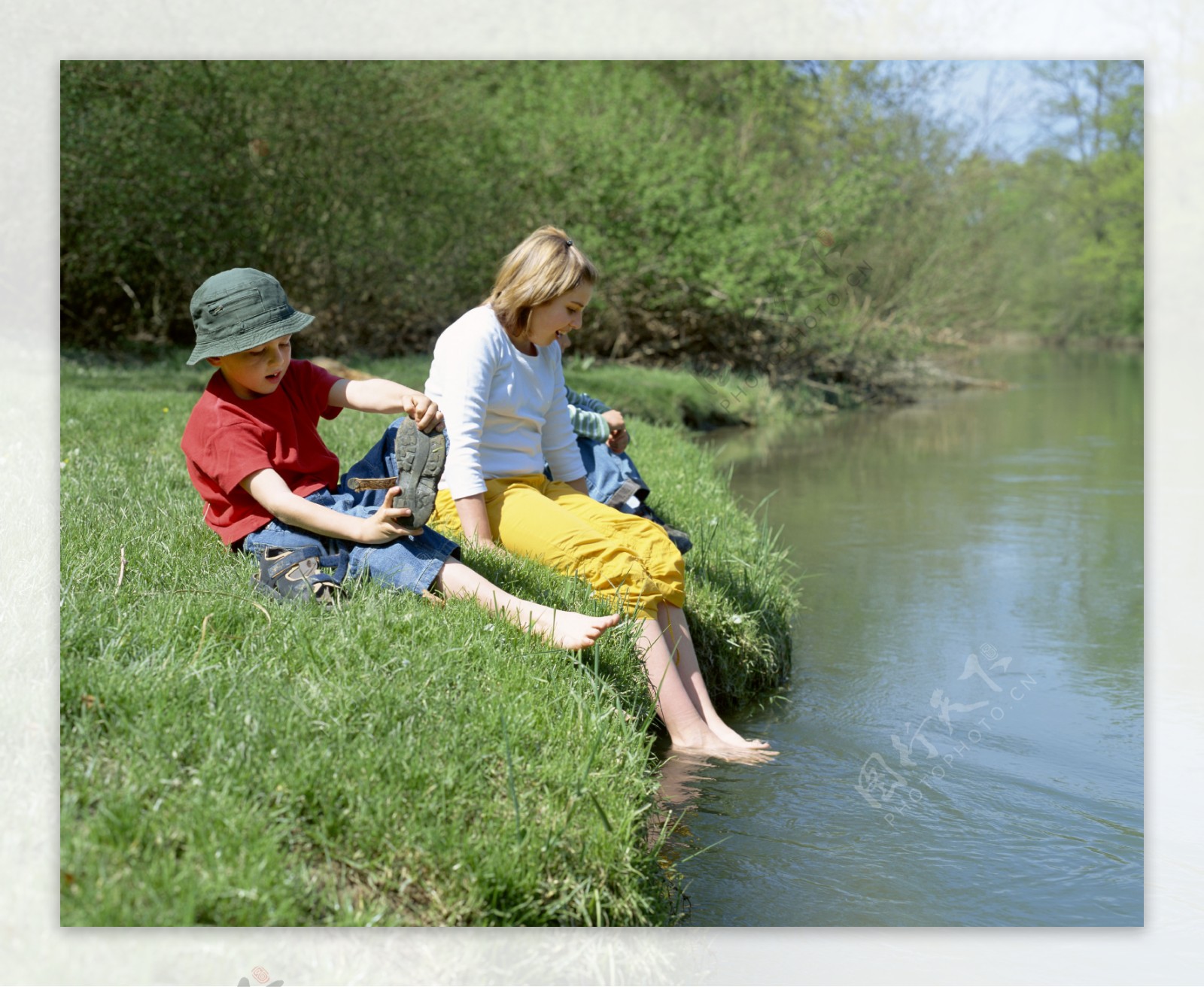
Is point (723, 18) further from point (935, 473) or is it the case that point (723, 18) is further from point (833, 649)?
point (935, 473)

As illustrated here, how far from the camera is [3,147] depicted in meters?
4.17

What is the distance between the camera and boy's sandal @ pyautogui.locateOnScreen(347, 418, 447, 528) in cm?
338

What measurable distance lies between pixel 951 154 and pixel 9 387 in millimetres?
17990

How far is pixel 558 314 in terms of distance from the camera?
421 centimetres

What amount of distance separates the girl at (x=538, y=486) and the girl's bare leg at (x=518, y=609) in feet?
1.11

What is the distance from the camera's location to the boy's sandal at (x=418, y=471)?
338 cm

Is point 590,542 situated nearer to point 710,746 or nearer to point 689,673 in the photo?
point 689,673

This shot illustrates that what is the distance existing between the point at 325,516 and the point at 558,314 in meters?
1.19

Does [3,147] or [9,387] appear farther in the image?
[9,387]

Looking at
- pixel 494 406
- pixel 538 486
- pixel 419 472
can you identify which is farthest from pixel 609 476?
pixel 419 472

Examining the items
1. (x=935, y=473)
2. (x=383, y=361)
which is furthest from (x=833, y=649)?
(x=383, y=361)

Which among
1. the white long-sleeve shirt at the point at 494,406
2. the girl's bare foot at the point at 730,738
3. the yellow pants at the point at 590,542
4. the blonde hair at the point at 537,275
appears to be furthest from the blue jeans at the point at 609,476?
the girl's bare foot at the point at 730,738

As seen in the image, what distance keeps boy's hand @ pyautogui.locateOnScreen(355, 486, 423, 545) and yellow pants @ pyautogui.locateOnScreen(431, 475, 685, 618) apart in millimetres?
646

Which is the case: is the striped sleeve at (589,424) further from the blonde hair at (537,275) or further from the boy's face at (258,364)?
the boy's face at (258,364)
